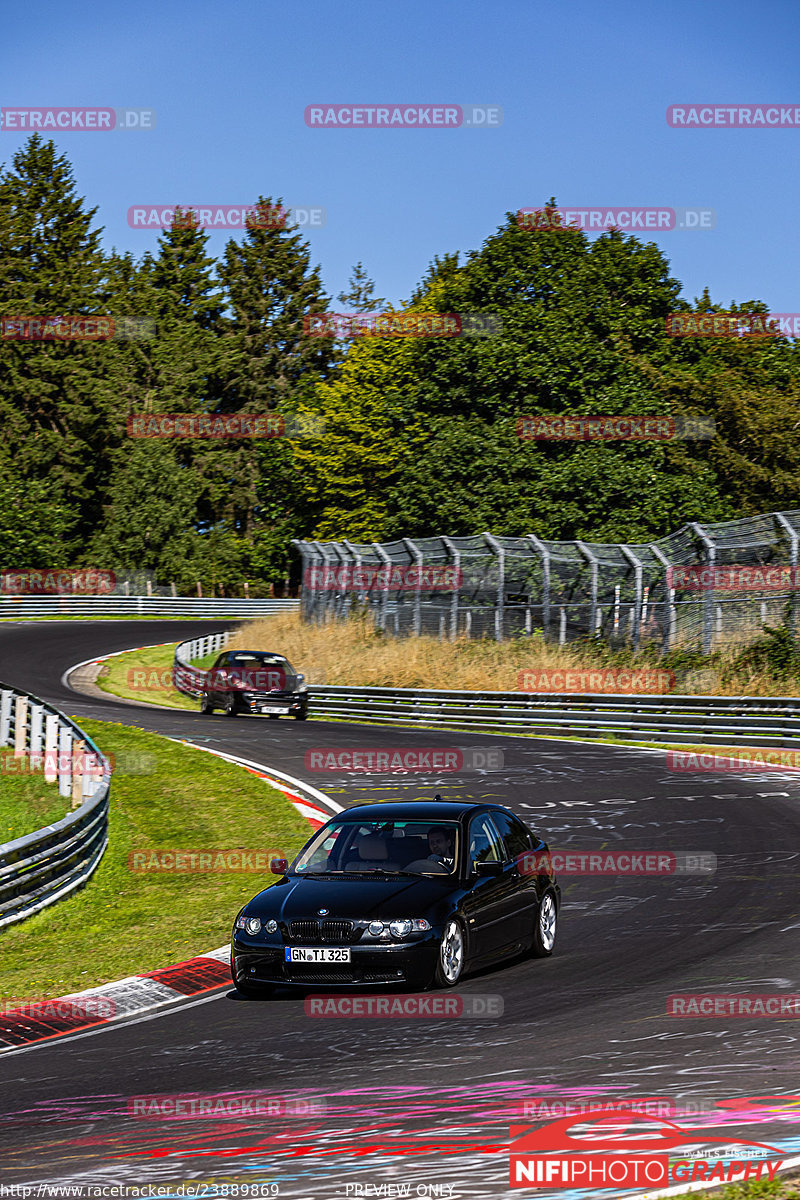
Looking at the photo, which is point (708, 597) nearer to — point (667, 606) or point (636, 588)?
point (667, 606)

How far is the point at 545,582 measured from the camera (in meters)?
35.1

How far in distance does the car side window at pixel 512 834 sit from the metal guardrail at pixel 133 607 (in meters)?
51.2

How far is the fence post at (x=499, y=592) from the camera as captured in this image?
36.1 m

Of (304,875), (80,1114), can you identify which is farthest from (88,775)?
(80,1114)

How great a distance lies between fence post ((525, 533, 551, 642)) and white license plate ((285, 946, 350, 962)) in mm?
25670

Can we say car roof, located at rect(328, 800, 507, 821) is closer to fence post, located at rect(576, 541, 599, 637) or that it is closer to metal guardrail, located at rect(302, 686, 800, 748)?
metal guardrail, located at rect(302, 686, 800, 748)

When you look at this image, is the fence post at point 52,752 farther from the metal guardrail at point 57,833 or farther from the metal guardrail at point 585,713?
the metal guardrail at point 585,713

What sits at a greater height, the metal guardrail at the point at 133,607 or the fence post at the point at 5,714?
the fence post at the point at 5,714

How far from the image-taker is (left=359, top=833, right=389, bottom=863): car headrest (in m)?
10.5

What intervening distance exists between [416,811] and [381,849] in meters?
0.44

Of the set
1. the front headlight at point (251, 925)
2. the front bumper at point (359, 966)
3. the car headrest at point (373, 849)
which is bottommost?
the front bumper at point (359, 966)

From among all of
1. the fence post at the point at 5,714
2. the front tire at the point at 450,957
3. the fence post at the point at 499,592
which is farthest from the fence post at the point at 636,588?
the front tire at the point at 450,957

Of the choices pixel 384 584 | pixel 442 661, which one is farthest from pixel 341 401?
pixel 442 661

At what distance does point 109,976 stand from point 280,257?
96766mm
